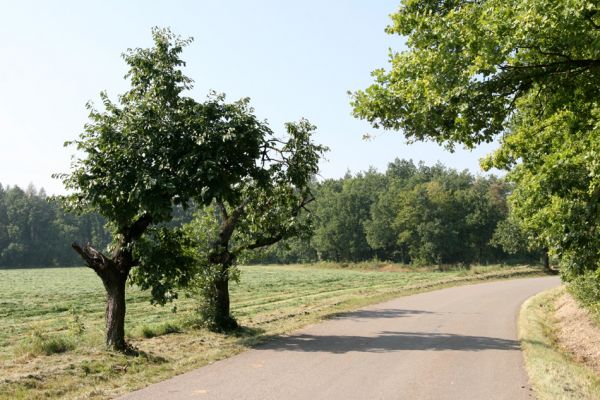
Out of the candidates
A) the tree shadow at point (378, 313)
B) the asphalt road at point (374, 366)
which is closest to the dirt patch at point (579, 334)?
the asphalt road at point (374, 366)

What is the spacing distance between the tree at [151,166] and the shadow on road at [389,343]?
3.66 m

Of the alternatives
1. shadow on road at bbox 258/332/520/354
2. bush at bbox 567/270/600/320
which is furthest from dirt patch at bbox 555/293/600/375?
shadow on road at bbox 258/332/520/354

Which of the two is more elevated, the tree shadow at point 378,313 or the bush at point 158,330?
the bush at point 158,330

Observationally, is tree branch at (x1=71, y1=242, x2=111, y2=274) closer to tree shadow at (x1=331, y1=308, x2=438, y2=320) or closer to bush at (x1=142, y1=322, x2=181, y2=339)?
bush at (x1=142, y1=322, x2=181, y2=339)

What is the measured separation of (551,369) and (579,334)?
24.5 ft

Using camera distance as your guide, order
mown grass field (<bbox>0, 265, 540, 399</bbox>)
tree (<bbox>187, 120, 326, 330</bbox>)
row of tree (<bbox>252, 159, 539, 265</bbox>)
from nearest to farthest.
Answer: mown grass field (<bbox>0, 265, 540, 399</bbox>)
tree (<bbox>187, 120, 326, 330</bbox>)
row of tree (<bbox>252, 159, 539, 265</bbox>)

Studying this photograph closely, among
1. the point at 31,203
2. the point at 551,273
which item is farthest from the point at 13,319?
the point at 31,203

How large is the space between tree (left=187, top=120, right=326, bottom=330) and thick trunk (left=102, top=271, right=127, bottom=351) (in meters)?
2.81

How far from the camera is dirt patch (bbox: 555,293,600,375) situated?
13.8 meters

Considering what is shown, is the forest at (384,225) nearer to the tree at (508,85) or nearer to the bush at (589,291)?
the bush at (589,291)

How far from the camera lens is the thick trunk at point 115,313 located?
43.1 feet

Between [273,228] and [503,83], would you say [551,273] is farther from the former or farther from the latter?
[503,83]

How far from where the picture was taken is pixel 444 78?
8719mm

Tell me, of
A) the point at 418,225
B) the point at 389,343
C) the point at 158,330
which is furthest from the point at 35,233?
the point at 389,343
